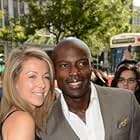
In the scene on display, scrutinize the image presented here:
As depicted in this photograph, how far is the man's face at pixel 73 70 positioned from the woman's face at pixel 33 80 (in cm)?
13

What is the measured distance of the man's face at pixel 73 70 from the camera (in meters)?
2.64

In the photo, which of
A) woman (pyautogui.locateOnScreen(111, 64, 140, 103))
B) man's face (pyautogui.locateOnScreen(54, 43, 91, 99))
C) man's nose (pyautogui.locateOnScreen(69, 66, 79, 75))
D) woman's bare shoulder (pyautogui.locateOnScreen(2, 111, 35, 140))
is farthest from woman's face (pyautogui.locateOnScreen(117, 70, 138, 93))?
woman's bare shoulder (pyautogui.locateOnScreen(2, 111, 35, 140))

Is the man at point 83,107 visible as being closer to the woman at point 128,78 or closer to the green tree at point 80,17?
the woman at point 128,78

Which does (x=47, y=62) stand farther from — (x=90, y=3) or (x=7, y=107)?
(x=90, y=3)

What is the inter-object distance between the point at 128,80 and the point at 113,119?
1647mm

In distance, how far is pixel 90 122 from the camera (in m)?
2.65

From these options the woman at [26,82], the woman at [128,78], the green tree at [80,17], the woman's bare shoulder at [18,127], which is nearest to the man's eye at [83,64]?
the woman at [26,82]

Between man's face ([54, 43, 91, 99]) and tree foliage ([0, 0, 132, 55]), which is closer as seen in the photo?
man's face ([54, 43, 91, 99])

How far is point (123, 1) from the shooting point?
2312 cm

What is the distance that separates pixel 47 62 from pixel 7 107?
0.40m

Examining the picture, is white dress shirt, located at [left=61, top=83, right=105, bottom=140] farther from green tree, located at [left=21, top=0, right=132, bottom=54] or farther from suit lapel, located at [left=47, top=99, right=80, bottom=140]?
green tree, located at [left=21, top=0, right=132, bottom=54]

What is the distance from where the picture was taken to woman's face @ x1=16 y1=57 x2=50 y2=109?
250 centimetres

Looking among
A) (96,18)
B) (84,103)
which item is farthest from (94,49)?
(84,103)

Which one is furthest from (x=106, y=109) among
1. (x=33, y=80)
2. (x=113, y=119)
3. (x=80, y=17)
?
(x=80, y=17)
